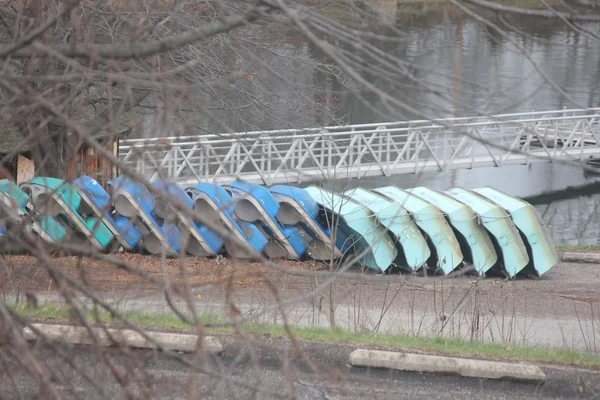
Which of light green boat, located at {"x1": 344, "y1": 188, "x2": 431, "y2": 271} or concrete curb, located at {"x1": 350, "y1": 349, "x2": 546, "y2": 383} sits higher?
concrete curb, located at {"x1": 350, "y1": 349, "x2": 546, "y2": 383}

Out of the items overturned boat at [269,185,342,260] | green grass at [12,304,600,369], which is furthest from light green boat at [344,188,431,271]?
green grass at [12,304,600,369]

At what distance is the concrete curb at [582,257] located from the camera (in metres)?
16.7

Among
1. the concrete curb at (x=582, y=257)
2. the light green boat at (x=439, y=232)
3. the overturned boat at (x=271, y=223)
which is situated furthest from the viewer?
the concrete curb at (x=582, y=257)

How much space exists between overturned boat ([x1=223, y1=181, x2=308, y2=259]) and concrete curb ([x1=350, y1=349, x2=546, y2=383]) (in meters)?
8.63

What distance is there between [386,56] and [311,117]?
10904 mm

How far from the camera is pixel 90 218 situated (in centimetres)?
1489

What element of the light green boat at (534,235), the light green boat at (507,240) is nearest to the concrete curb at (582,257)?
the light green boat at (534,235)

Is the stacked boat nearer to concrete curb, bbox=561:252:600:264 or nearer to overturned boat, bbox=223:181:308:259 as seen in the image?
overturned boat, bbox=223:181:308:259

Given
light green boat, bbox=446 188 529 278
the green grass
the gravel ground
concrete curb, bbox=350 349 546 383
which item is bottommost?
light green boat, bbox=446 188 529 278

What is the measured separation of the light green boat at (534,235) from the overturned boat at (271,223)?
3958mm

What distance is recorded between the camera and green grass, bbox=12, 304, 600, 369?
718 cm

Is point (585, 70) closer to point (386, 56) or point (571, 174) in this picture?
point (571, 174)

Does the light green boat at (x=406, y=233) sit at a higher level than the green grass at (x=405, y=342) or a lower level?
lower

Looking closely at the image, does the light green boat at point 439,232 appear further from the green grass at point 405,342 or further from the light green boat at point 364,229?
the green grass at point 405,342
